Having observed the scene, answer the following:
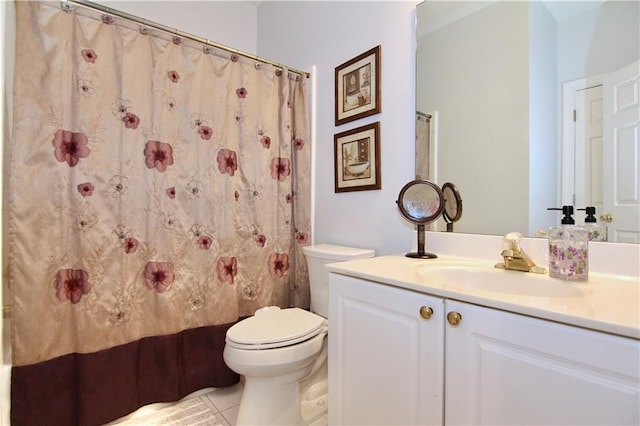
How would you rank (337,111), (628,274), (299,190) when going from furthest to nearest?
(299,190)
(337,111)
(628,274)

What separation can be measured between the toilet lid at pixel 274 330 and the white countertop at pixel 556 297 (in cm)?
38

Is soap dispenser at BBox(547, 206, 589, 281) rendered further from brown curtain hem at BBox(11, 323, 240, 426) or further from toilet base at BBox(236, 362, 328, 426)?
brown curtain hem at BBox(11, 323, 240, 426)

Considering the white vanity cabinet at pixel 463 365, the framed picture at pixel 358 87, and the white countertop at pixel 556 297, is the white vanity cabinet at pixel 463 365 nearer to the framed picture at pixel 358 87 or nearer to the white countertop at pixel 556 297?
the white countertop at pixel 556 297

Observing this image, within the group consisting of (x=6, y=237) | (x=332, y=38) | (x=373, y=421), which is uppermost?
(x=332, y=38)

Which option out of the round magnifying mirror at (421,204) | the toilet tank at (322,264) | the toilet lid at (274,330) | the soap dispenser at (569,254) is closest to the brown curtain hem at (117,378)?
the toilet lid at (274,330)

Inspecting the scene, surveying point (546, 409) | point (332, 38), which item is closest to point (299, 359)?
point (546, 409)

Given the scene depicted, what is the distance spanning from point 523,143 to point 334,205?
3.26 ft

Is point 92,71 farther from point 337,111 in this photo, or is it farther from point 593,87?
point 593,87

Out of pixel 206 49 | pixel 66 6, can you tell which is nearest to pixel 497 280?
pixel 206 49

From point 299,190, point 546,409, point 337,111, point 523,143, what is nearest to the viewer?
point 546,409

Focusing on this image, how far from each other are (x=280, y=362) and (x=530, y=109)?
1.32m

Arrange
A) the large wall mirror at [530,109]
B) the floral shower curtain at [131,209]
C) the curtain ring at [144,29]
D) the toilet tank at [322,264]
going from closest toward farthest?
the large wall mirror at [530,109], the floral shower curtain at [131,209], the curtain ring at [144,29], the toilet tank at [322,264]

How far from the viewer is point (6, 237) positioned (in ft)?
3.93

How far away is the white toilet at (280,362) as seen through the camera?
1238 mm
